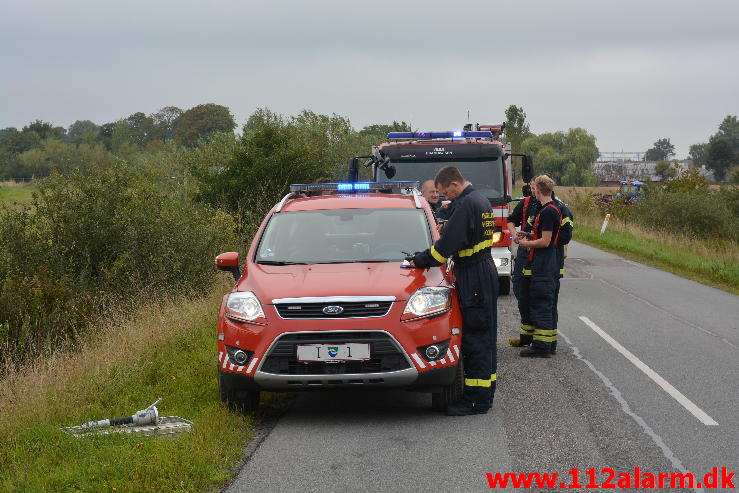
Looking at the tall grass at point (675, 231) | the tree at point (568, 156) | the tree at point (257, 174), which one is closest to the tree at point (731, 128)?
the tree at point (568, 156)

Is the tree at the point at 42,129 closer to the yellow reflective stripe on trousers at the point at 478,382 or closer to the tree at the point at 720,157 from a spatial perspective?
the tree at the point at 720,157

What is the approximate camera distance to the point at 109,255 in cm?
1470

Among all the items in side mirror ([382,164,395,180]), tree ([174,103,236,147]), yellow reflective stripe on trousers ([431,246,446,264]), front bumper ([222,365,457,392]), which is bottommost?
front bumper ([222,365,457,392])

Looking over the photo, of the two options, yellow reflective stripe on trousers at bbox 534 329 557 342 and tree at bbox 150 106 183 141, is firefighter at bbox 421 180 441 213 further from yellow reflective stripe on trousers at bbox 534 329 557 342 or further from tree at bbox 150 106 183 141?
tree at bbox 150 106 183 141

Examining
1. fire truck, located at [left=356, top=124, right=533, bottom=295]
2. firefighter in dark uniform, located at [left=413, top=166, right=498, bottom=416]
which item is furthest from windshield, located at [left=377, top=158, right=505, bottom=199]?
firefighter in dark uniform, located at [left=413, top=166, right=498, bottom=416]

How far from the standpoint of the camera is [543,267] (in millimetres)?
9422

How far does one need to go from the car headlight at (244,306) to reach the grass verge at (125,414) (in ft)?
2.49

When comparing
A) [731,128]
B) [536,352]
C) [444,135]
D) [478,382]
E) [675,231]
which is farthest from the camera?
[731,128]

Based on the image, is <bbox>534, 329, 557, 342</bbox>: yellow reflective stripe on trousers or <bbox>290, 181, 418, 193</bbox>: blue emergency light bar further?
<bbox>534, 329, 557, 342</bbox>: yellow reflective stripe on trousers

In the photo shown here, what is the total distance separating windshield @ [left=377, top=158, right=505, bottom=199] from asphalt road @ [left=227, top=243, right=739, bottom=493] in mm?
3935

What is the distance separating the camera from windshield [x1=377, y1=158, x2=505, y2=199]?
14.2 meters

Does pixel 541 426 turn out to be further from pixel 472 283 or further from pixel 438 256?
pixel 438 256

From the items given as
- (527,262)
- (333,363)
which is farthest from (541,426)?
(527,262)

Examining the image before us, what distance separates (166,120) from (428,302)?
13076 cm
